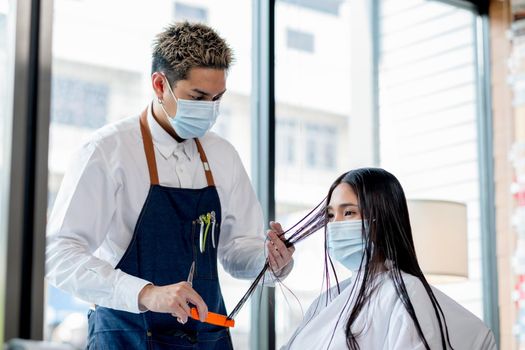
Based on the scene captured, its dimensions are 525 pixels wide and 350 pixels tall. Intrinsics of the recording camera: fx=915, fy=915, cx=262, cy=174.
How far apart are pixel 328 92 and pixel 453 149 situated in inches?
35.8

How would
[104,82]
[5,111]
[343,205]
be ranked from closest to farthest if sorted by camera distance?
[343,205] < [5,111] < [104,82]

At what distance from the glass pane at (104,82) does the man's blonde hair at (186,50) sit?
0.55 meters

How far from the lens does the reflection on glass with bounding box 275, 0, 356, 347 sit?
4012mm

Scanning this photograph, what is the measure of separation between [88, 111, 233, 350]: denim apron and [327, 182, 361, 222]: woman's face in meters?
0.39

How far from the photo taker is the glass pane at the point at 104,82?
3342mm

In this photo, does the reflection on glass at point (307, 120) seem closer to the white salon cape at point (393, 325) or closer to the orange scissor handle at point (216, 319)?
the white salon cape at point (393, 325)

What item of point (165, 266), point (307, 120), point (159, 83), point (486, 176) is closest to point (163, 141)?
point (159, 83)

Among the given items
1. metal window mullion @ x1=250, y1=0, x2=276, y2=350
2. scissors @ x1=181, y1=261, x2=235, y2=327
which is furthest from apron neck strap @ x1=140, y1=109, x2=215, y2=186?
metal window mullion @ x1=250, y1=0, x2=276, y2=350

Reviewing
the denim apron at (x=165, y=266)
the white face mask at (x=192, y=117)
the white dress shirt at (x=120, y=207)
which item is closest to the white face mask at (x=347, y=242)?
the white dress shirt at (x=120, y=207)

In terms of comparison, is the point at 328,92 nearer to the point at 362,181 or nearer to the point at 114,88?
the point at 114,88

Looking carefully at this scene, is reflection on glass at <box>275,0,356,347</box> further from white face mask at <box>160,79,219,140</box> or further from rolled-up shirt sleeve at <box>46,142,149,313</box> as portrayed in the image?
rolled-up shirt sleeve at <box>46,142,149,313</box>

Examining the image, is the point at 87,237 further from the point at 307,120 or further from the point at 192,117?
the point at 307,120

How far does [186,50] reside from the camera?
2.94 meters

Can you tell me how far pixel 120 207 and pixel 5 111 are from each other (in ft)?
2.11
